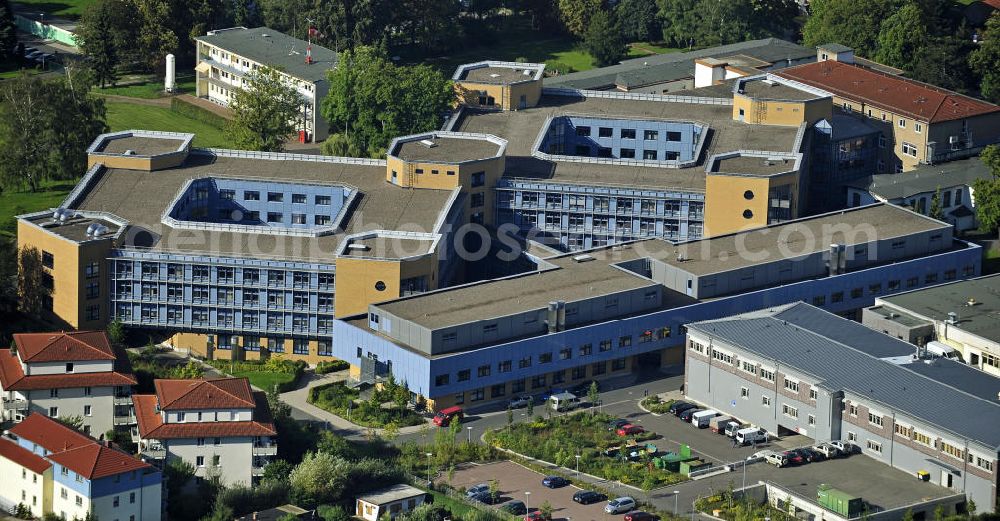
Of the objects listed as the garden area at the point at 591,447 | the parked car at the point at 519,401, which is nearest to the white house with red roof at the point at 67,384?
the garden area at the point at 591,447

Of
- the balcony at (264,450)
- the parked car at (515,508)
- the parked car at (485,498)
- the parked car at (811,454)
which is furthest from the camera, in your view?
the parked car at (811,454)

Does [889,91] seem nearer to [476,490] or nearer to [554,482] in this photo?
[554,482]

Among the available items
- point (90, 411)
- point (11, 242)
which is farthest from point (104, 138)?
point (90, 411)

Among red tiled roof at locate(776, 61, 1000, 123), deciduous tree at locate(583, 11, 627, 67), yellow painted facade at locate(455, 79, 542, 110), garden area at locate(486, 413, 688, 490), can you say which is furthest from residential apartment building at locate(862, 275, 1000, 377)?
deciduous tree at locate(583, 11, 627, 67)

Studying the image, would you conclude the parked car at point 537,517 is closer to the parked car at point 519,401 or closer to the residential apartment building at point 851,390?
the parked car at point 519,401

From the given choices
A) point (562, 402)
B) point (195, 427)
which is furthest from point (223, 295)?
point (562, 402)

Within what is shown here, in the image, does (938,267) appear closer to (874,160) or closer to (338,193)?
(874,160)

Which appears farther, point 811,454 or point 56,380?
point 811,454
